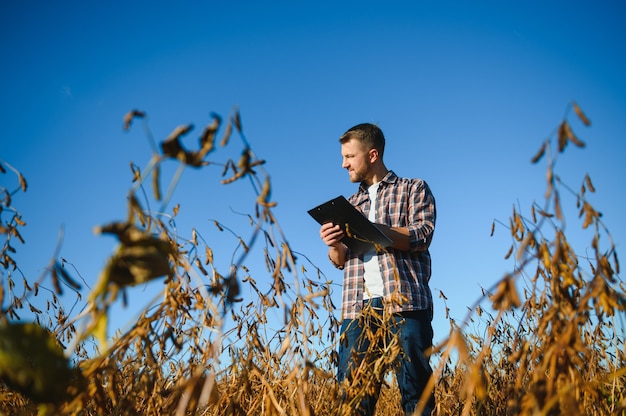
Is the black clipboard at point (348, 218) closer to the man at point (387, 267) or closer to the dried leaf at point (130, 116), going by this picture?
the man at point (387, 267)

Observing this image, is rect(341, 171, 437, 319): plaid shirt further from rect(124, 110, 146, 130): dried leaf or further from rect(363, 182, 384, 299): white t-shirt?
rect(124, 110, 146, 130): dried leaf

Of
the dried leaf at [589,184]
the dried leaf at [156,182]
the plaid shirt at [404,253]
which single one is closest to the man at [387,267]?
the plaid shirt at [404,253]

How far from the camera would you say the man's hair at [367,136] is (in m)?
3.18

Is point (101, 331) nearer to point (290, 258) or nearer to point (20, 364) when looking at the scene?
point (20, 364)

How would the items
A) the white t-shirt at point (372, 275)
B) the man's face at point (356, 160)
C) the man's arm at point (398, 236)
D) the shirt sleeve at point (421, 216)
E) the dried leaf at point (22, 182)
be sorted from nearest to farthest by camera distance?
the dried leaf at point (22, 182) → the man's arm at point (398, 236) → the shirt sleeve at point (421, 216) → the white t-shirt at point (372, 275) → the man's face at point (356, 160)

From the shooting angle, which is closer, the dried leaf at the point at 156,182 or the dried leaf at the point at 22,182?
the dried leaf at the point at 156,182

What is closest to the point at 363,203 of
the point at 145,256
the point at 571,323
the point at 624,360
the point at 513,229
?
the point at 624,360

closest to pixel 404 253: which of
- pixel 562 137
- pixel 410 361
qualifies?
pixel 410 361

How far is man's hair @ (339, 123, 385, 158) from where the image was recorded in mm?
3182

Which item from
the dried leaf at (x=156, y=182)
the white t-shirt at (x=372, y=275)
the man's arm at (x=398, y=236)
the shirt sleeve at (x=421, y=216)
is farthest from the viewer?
the white t-shirt at (x=372, y=275)

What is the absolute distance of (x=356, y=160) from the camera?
10.3 ft

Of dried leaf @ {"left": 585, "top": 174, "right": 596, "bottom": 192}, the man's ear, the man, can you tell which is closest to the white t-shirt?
the man

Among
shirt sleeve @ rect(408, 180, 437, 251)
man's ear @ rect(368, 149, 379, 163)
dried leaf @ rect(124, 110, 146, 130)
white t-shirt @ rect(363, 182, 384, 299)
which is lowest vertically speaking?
dried leaf @ rect(124, 110, 146, 130)

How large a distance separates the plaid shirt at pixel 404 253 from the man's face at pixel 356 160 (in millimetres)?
173
